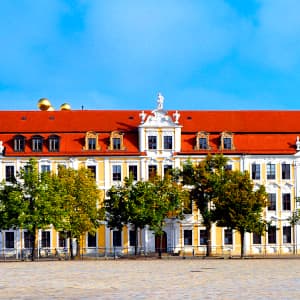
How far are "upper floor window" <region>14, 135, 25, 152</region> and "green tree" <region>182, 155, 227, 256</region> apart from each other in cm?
1917

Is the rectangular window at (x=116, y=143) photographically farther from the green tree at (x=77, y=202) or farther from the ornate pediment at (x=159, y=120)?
the green tree at (x=77, y=202)

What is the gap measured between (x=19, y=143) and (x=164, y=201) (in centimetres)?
2015

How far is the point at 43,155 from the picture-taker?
309 ft

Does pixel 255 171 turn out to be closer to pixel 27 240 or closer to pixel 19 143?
pixel 27 240

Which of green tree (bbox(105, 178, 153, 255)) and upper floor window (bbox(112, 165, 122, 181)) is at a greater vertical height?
→ upper floor window (bbox(112, 165, 122, 181))

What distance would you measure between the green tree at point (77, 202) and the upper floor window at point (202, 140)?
1476cm

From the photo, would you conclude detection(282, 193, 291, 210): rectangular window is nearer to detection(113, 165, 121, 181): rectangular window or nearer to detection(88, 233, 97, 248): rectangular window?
detection(113, 165, 121, 181): rectangular window

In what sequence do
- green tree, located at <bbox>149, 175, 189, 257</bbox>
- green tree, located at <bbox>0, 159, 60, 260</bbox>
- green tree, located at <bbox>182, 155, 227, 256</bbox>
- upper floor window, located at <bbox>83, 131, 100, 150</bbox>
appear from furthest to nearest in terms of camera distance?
1. upper floor window, located at <bbox>83, 131, 100, 150</bbox>
2. green tree, located at <bbox>182, 155, 227, 256</bbox>
3. green tree, located at <bbox>149, 175, 189, 257</bbox>
4. green tree, located at <bbox>0, 159, 60, 260</bbox>

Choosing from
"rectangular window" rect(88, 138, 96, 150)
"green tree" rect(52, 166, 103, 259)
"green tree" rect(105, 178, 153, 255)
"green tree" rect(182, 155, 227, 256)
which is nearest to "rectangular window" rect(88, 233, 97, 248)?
"green tree" rect(52, 166, 103, 259)

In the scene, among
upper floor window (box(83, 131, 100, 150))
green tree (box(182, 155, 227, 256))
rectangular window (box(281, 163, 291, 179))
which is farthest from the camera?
rectangular window (box(281, 163, 291, 179))

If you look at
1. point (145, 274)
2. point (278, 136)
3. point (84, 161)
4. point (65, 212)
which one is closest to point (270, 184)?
point (278, 136)

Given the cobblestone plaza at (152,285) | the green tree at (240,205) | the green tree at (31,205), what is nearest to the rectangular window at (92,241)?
the green tree at (31,205)

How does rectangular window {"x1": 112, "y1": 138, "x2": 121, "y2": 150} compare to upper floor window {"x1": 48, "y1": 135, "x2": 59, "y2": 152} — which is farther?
rectangular window {"x1": 112, "y1": 138, "x2": 121, "y2": 150}

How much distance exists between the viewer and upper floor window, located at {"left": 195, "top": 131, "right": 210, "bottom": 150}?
9525 centimetres
